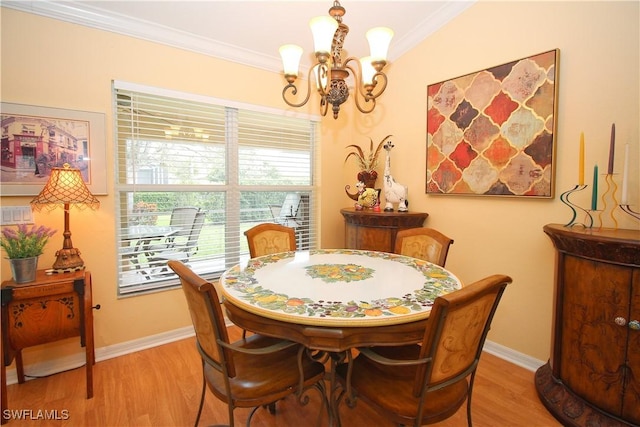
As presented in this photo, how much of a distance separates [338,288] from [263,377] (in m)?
0.51

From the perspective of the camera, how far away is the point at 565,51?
6.74ft

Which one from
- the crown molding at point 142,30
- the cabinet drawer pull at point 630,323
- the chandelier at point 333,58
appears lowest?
the cabinet drawer pull at point 630,323

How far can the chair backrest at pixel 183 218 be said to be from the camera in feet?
8.77

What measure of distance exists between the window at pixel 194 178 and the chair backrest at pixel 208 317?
1.40 m

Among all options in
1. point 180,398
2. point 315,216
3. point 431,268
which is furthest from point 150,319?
point 431,268

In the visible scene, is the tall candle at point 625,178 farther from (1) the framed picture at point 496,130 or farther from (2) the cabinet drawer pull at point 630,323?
(2) the cabinet drawer pull at point 630,323

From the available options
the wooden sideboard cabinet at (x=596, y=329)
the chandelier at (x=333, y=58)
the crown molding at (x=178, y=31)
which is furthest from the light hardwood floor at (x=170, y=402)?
the crown molding at (x=178, y=31)

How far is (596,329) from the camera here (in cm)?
164

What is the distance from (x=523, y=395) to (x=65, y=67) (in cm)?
366

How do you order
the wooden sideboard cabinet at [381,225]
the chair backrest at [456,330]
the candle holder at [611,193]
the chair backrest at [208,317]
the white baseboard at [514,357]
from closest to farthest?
the chair backrest at [456,330] < the chair backrest at [208,317] < the candle holder at [611,193] < the white baseboard at [514,357] < the wooden sideboard cabinet at [381,225]

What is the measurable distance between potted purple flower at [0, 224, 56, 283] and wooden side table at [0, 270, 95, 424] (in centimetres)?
6

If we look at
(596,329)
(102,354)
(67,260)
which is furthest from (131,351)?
(596,329)

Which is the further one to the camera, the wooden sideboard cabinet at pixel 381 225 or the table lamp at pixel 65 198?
the wooden sideboard cabinet at pixel 381 225

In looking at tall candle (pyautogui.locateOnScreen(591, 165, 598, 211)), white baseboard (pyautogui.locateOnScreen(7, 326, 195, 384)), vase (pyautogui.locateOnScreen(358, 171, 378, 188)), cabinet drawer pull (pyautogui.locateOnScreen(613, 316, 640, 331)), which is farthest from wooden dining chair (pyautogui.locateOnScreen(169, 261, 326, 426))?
vase (pyautogui.locateOnScreen(358, 171, 378, 188))
